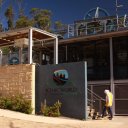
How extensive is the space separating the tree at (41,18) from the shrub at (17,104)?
115 ft

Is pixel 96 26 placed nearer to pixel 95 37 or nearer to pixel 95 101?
pixel 95 37

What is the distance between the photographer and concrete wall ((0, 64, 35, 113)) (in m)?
20.8

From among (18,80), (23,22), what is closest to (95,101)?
(18,80)

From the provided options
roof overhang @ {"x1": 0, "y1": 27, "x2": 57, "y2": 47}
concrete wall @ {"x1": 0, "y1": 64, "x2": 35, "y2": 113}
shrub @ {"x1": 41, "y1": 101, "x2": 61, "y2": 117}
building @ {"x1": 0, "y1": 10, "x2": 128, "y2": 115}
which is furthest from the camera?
building @ {"x1": 0, "y1": 10, "x2": 128, "y2": 115}

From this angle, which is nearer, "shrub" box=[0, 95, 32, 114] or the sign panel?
the sign panel

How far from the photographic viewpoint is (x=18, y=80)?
21328 mm

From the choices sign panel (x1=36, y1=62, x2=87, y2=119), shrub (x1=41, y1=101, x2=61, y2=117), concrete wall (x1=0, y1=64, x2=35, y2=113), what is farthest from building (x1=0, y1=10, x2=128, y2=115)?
shrub (x1=41, y1=101, x2=61, y2=117)

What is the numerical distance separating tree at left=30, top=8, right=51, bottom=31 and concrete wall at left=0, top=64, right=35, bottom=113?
33422mm

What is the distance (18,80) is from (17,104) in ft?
5.78

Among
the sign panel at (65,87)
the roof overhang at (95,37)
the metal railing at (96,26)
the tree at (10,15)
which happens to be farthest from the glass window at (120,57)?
the tree at (10,15)

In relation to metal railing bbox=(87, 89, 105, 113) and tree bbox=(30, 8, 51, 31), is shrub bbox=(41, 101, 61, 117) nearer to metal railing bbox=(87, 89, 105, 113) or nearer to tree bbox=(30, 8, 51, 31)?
metal railing bbox=(87, 89, 105, 113)

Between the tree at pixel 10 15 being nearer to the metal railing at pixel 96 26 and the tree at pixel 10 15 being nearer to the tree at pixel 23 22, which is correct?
the tree at pixel 23 22

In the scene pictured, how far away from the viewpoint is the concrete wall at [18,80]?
20.8 metres

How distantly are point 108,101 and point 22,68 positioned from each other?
5.20 meters
